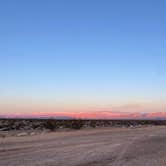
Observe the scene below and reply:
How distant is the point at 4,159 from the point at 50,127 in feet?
80.9

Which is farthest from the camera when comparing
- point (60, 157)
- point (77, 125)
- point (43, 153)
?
point (77, 125)

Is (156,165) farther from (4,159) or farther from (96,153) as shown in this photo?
(4,159)

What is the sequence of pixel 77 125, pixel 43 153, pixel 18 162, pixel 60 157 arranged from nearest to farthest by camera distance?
pixel 18 162
pixel 60 157
pixel 43 153
pixel 77 125

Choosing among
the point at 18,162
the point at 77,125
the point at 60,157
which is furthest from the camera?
the point at 77,125

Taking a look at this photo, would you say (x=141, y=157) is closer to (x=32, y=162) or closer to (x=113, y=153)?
(x=113, y=153)

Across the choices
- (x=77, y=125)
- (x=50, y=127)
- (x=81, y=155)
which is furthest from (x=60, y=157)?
(x=77, y=125)

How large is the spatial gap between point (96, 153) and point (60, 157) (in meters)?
2.12

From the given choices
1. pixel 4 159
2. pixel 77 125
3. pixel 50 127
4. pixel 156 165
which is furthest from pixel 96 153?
pixel 77 125

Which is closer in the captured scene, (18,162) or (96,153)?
(18,162)

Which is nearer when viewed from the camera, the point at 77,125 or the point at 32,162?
the point at 32,162

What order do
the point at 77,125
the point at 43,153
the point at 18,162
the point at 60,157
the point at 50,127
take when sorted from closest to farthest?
the point at 18,162 → the point at 60,157 → the point at 43,153 → the point at 50,127 → the point at 77,125

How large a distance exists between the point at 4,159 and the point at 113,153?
5.05 meters

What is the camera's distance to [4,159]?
11414 mm

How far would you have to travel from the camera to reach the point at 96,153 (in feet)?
44.2
